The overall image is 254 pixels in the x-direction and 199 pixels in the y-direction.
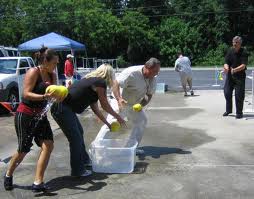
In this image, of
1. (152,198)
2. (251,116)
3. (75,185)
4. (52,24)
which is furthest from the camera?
(52,24)

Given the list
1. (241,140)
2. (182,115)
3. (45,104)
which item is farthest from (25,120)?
(182,115)

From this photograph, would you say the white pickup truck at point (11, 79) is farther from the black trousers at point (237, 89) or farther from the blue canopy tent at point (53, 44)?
the blue canopy tent at point (53, 44)

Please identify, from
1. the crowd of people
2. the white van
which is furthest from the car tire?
the crowd of people

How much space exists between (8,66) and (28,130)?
408 inches

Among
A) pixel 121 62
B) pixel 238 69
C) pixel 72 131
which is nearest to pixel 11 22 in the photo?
pixel 121 62

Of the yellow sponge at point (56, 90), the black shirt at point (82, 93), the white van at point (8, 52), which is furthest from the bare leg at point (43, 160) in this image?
the white van at point (8, 52)

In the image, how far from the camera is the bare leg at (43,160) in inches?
231

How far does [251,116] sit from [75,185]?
682 cm

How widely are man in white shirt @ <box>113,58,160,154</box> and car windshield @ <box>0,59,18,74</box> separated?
860 centimetres

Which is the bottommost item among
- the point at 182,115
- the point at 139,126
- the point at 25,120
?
the point at 182,115

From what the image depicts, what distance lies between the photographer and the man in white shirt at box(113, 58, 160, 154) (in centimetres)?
721

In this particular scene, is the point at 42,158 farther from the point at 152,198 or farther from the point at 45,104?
the point at 152,198

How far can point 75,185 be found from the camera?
6227mm

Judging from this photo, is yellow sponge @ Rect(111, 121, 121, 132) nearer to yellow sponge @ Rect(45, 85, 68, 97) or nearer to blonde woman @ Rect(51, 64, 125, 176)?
blonde woman @ Rect(51, 64, 125, 176)
